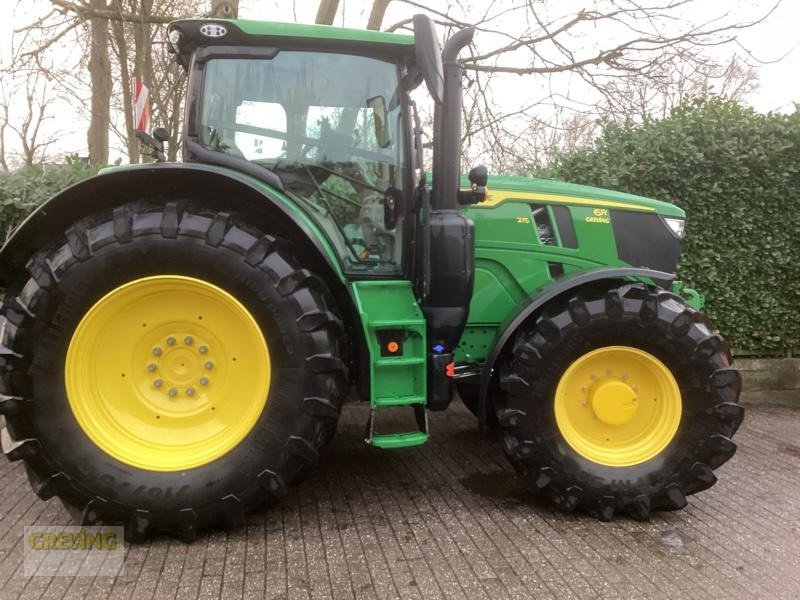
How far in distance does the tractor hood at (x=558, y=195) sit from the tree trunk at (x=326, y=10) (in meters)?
4.86

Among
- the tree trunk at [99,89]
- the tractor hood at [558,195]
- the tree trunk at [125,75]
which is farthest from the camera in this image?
the tree trunk at [125,75]

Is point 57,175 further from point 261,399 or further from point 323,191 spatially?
point 261,399

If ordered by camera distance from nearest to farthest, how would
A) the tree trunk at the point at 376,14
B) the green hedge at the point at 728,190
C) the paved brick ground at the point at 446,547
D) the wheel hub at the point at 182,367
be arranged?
the paved brick ground at the point at 446,547, the wheel hub at the point at 182,367, the green hedge at the point at 728,190, the tree trunk at the point at 376,14

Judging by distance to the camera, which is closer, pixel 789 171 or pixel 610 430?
pixel 610 430

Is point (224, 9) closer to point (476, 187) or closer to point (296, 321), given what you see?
point (476, 187)

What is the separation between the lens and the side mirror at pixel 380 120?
277cm

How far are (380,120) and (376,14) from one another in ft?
17.9

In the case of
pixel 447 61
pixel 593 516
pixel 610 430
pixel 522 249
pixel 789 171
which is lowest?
pixel 593 516

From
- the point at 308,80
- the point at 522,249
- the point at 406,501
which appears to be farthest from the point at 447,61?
the point at 406,501

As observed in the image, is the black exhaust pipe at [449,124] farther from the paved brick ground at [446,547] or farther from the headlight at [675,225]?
the paved brick ground at [446,547]

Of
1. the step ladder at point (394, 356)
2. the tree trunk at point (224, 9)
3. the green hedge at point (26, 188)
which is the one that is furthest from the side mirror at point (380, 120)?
the tree trunk at point (224, 9)

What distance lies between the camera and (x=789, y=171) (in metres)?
4.58

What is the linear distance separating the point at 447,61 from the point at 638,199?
1.41 metres

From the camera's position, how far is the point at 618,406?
2748mm
